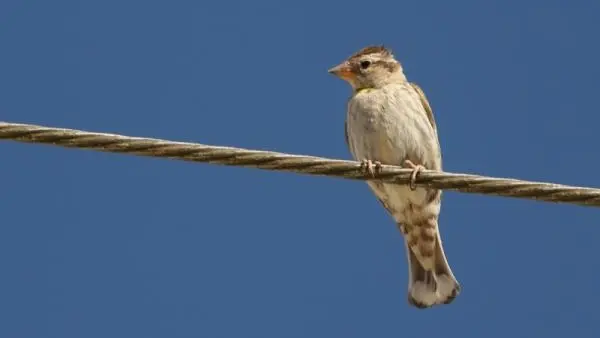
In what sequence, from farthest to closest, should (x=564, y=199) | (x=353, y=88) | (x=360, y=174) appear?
(x=353, y=88) < (x=360, y=174) < (x=564, y=199)

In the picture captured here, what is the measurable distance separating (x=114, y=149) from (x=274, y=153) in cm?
80

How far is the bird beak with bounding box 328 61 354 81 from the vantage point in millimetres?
10086

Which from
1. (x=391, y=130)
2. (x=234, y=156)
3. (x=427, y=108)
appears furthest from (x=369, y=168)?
(x=427, y=108)

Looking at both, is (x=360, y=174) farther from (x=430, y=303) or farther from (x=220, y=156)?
(x=430, y=303)

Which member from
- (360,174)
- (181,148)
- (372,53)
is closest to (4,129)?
(181,148)

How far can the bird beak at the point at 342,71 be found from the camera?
10086 mm

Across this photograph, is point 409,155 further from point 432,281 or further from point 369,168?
point 369,168

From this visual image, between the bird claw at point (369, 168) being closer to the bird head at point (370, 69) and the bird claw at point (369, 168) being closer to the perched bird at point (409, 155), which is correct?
the perched bird at point (409, 155)

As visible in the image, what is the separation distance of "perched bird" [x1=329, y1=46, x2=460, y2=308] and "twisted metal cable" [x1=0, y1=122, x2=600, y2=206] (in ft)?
8.37

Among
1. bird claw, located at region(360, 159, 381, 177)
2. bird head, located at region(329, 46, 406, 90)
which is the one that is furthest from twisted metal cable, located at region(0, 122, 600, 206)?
bird head, located at region(329, 46, 406, 90)

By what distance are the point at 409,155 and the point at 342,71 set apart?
4.41 feet

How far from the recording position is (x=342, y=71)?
33.3ft

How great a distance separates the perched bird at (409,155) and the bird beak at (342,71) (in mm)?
272

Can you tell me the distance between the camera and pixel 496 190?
6195 mm
